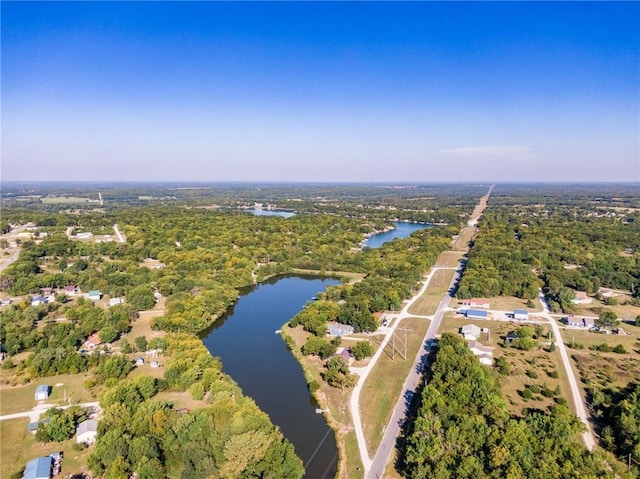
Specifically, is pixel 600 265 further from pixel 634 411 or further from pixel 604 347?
pixel 634 411

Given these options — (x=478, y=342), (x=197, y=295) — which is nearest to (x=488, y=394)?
(x=478, y=342)

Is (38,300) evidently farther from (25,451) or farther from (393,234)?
(393,234)

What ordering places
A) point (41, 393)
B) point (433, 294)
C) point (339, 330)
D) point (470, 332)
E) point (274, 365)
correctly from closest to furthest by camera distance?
1. point (41, 393)
2. point (274, 365)
3. point (470, 332)
4. point (339, 330)
5. point (433, 294)

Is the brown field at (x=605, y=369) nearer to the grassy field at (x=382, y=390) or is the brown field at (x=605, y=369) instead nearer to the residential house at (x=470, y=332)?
the residential house at (x=470, y=332)

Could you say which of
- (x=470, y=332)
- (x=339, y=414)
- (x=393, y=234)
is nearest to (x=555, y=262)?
(x=470, y=332)

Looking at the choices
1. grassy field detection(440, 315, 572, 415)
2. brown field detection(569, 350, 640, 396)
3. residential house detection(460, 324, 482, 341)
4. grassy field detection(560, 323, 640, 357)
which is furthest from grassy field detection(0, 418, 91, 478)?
grassy field detection(560, 323, 640, 357)

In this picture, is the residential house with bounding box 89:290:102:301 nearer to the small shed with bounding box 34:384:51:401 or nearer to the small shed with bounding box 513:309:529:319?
the small shed with bounding box 34:384:51:401
